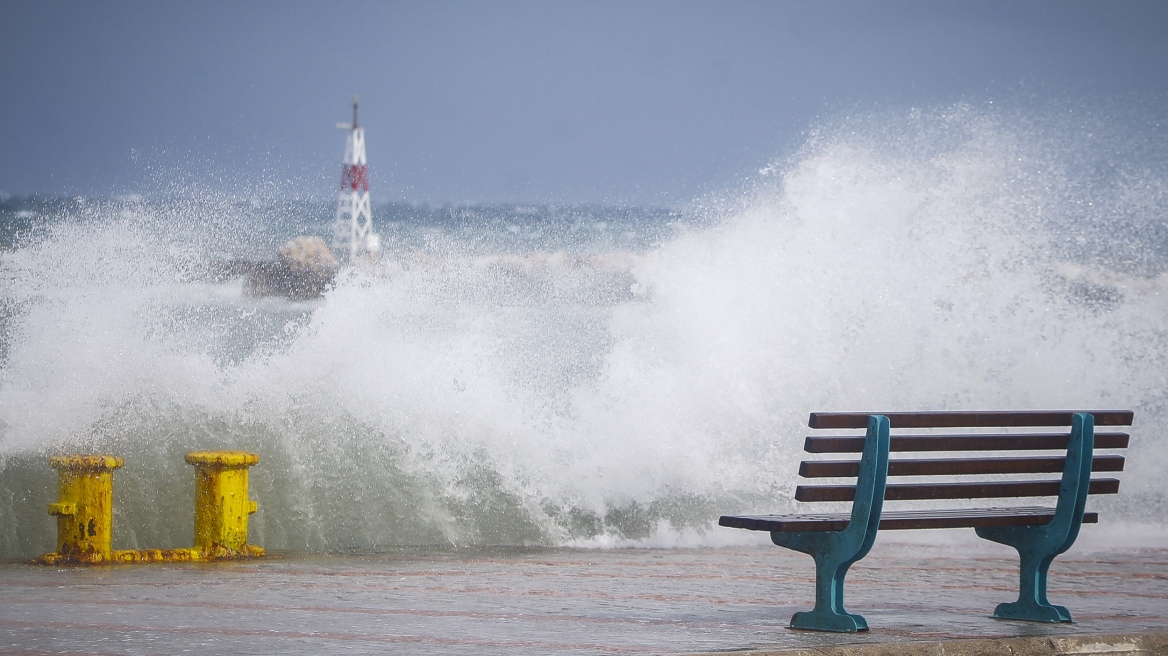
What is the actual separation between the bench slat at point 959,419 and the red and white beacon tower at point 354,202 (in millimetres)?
33070

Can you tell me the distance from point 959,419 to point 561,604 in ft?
5.83

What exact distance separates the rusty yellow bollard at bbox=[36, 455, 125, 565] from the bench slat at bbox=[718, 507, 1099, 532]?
349 centimetres

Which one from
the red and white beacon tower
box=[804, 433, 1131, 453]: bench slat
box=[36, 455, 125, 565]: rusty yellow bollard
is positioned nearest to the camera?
box=[804, 433, 1131, 453]: bench slat

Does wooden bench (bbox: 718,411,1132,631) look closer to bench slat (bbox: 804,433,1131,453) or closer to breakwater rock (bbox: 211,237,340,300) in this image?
bench slat (bbox: 804,433,1131,453)

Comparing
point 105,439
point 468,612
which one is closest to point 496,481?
point 105,439

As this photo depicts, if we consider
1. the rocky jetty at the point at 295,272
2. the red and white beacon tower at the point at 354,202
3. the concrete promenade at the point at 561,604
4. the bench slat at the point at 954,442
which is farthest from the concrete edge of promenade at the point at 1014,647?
the red and white beacon tower at the point at 354,202

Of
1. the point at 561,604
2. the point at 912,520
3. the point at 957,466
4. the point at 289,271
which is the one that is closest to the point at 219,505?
the point at 561,604

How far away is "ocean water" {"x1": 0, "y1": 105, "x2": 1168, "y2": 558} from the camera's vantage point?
8438 millimetres

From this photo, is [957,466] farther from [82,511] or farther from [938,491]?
[82,511]

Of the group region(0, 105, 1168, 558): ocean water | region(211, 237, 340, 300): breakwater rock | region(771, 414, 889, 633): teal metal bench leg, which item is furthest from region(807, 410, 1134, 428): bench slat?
region(211, 237, 340, 300): breakwater rock

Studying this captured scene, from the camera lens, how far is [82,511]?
653 centimetres

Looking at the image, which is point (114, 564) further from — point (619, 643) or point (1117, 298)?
point (1117, 298)

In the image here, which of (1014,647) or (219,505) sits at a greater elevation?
(219,505)

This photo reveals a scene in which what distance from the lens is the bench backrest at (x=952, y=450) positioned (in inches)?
180
